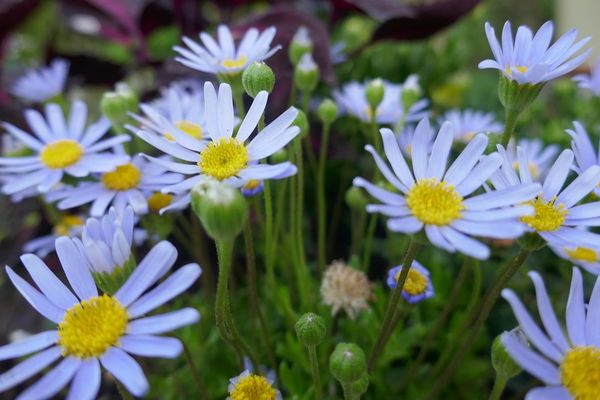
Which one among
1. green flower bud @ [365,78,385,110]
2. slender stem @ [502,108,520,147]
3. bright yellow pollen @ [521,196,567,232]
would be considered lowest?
bright yellow pollen @ [521,196,567,232]

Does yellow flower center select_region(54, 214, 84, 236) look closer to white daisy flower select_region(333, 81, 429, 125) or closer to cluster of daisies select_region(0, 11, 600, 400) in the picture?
cluster of daisies select_region(0, 11, 600, 400)

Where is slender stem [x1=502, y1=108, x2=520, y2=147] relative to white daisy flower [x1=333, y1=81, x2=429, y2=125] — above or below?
below

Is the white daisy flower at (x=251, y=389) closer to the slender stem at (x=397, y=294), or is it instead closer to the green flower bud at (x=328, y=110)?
the slender stem at (x=397, y=294)

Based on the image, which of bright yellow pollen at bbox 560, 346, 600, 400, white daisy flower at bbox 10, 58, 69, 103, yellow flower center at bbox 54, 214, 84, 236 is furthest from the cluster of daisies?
white daisy flower at bbox 10, 58, 69, 103

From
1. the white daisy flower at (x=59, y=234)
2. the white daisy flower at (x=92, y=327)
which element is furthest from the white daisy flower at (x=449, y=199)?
the white daisy flower at (x=59, y=234)

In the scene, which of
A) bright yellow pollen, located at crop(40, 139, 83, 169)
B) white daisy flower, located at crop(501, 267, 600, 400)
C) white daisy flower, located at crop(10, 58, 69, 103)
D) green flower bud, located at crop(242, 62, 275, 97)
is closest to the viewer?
white daisy flower, located at crop(501, 267, 600, 400)

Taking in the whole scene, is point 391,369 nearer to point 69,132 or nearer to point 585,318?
point 585,318
